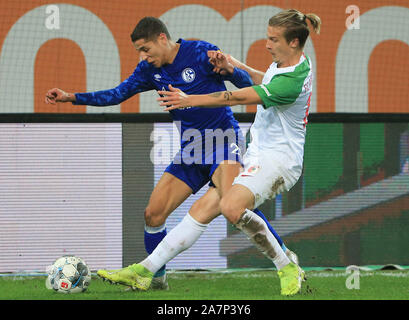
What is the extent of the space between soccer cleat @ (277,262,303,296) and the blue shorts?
31.2 inches

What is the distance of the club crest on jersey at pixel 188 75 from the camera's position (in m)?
5.14

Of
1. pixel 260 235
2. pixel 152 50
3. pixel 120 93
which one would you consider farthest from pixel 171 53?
pixel 260 235

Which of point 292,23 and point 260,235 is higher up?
point 292,23

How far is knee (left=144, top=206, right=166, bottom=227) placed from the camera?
5219mm

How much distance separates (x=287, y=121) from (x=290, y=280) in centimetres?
99

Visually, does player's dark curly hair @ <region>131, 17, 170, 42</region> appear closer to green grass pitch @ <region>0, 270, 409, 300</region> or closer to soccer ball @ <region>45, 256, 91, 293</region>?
soccer ball @ <region>45, 256, 91, 293</region>

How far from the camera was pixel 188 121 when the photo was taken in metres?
5.19

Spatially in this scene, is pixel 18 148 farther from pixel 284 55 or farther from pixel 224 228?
pixel 284 55

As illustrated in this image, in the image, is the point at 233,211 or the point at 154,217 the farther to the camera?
the point at 154,217

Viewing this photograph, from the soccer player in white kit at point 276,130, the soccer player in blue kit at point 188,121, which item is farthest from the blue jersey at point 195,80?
the soccer player in white kit at point 276,130

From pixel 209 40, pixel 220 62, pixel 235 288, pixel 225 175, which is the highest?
pixel 209 40

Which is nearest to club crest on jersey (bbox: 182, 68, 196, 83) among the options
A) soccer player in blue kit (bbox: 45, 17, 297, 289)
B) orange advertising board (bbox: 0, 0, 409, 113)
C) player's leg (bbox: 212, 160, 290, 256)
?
soccer player in blue kit (bbox: 45, 17, 297, 289)

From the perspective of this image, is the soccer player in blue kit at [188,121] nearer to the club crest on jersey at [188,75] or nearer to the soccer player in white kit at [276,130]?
the club crest on jersey at [188,75]

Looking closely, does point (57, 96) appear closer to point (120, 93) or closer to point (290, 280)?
point (120, 93)
